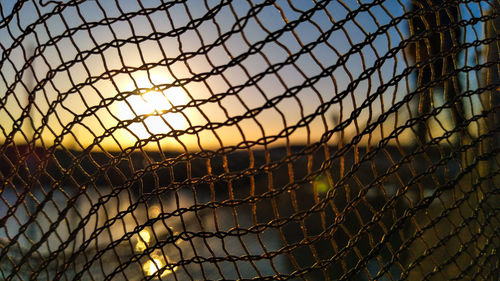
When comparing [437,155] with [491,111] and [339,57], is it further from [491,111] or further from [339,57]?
[339,57]

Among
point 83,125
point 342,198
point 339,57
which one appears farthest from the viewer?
point 342,198

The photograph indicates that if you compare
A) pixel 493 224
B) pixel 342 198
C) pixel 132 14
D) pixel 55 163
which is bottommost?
pixel 493 224

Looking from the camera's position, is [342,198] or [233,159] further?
[342,198]

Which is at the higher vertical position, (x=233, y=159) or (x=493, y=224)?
(x=233, y=159)

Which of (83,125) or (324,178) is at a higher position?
(83,125)

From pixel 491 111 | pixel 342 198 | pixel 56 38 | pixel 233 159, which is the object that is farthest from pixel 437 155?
pixel 56 38

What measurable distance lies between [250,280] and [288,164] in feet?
0.60

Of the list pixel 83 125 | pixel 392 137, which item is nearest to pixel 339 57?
pixel 392 137

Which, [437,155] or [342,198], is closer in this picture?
[437,155]

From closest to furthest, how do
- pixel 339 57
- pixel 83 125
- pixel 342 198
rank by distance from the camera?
1. pixel 339 57
2. pixel 83 125
3. pixel 342 198

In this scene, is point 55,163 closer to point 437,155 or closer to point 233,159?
point 233,159

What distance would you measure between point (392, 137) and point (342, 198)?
26cm

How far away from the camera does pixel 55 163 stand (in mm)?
737

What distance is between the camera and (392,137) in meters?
0.56
